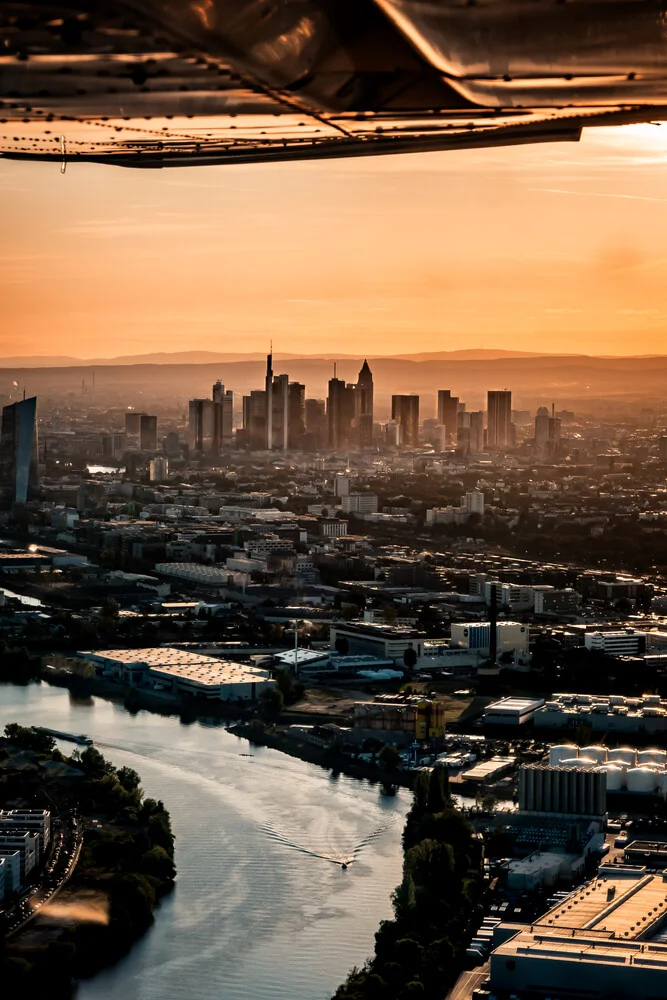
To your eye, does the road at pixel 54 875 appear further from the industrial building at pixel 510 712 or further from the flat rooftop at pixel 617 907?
the industrial building at pixel 510 712

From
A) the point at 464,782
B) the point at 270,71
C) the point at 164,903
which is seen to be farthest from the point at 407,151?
the point at 464,782

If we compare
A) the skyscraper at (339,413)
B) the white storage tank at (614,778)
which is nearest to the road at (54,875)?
the white storage tank at (614,778)

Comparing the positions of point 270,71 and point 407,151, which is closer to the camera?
point 270,71

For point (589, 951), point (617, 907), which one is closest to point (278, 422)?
point (617, 907)

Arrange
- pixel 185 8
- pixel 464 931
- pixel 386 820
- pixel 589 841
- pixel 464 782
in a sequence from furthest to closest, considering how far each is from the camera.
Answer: pixel 464 782
pixel 386 820
pixel 589 841
pixel 464 931
pixel 185 8

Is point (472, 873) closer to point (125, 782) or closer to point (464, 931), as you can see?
point (464, 931)

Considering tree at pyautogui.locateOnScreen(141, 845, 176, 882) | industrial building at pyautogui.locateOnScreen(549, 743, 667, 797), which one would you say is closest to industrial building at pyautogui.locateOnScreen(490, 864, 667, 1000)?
tree at pyautogui.locateOnScreen(141, 845, 176, 882)
